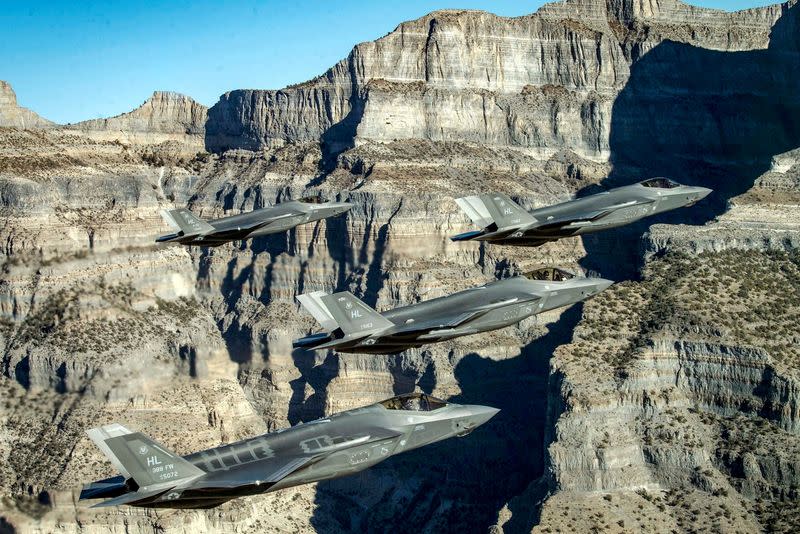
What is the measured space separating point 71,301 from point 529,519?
67004mm

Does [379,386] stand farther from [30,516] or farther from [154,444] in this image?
[154,444]

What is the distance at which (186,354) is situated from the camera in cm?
19238

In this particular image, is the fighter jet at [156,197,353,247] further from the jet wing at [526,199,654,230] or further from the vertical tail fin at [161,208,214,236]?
the jet wing at [526,199,654,230]

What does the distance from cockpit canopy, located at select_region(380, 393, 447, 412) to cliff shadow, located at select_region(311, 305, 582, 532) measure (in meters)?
66.9

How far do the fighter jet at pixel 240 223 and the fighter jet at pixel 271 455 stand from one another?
21898 mm

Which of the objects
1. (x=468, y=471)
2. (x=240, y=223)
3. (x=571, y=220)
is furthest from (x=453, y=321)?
(x=468, y=471)

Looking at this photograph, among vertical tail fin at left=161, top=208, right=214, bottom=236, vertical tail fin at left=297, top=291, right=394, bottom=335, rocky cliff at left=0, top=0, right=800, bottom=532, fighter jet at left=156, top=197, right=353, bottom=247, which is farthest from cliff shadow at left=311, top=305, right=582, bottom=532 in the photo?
vertical tail fin at left=297, top=291, right=394, bottom=335

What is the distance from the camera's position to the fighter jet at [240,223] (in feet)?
392

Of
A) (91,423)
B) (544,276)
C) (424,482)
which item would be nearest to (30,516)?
(91,423)

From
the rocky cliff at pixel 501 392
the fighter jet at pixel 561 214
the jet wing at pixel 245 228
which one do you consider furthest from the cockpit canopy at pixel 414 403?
the rocky cliff at pixel 501 392

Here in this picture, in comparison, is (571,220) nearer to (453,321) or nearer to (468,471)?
(453,321)

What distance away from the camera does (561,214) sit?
121 meters

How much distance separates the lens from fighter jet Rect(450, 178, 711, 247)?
11794 cm

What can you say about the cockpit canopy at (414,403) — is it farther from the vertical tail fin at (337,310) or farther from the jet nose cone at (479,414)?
the vertical tail fin at (337,310)
